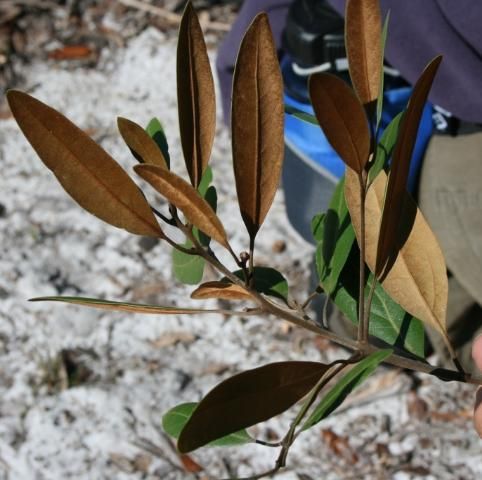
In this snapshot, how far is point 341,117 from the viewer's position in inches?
16.6

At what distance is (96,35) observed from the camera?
2.50 metres

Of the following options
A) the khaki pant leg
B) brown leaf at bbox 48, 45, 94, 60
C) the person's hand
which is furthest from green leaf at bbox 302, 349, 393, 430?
brown leaf at bbox 48, 45, 94, 60

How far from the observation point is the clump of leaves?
0.43 m

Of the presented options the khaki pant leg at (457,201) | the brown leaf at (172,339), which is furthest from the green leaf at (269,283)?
the brown leaf at (172,339)

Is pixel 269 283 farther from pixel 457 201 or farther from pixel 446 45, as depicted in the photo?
pixel 457 201

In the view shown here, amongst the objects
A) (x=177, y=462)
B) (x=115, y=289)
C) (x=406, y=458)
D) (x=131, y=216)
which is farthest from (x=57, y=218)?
(x=131, y=216)

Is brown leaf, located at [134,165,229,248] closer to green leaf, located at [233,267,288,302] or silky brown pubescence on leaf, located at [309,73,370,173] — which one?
silky brown pubescence on leaf, located at [309,73,370,173]

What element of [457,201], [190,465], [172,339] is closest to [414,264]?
[457,201]

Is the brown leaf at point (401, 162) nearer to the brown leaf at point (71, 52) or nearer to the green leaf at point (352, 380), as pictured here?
the green leaf at point (352, 380)

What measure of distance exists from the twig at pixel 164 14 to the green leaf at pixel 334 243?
6.22 feet

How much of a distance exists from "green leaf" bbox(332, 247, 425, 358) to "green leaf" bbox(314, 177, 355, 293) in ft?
0.06

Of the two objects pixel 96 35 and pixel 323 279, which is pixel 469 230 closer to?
pixel 323 279

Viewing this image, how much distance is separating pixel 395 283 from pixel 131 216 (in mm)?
188

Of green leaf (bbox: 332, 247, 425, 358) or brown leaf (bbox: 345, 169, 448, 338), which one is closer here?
brown leaf (bbox: 345, 169, 448, 338)
